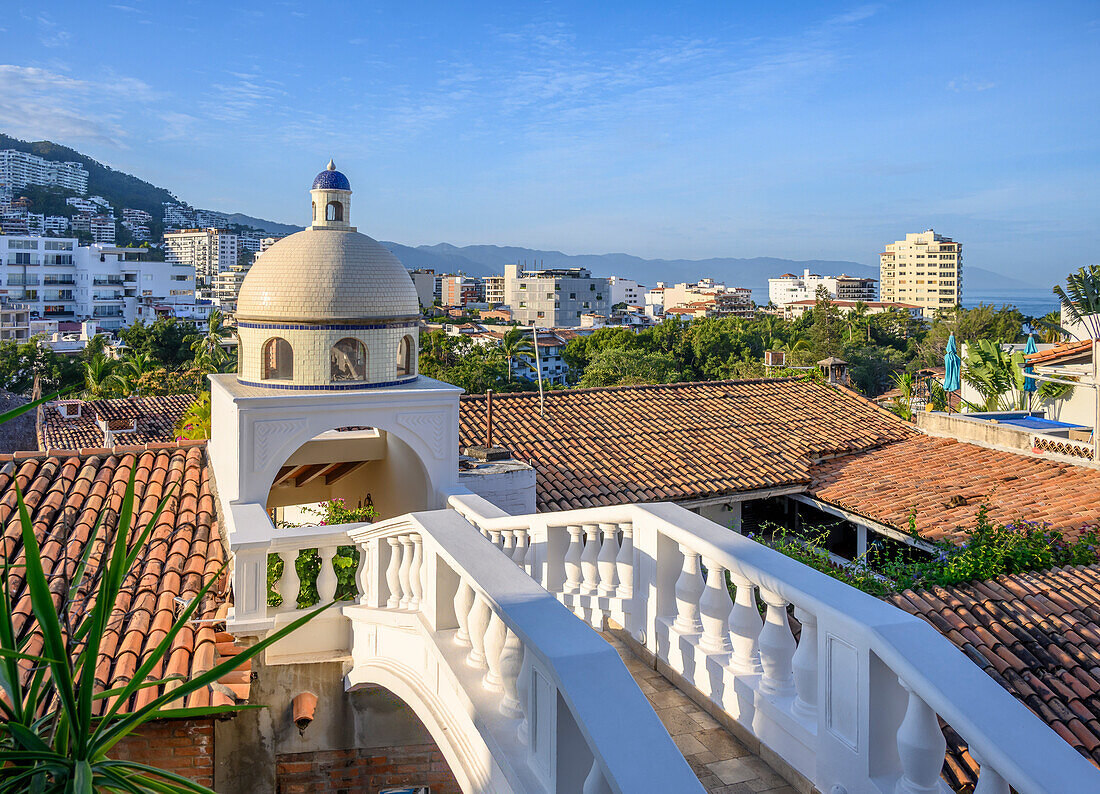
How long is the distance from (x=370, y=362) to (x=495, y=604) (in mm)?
6176

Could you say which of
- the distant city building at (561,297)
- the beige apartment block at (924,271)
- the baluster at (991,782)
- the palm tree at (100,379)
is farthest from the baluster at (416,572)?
the beige apartment block at (924,271)

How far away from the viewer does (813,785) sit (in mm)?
3697

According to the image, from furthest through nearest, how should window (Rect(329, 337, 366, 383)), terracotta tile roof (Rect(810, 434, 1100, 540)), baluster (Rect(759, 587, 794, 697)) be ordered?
terracotta tile roof (Rect(810, 434, 1100, 540)) → window (Rect(329, 337, 366, 383)) → baluster (Rect(759, 587, 794, 697))

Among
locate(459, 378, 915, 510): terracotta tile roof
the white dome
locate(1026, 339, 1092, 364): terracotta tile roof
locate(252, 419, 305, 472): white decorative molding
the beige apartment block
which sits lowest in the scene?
locate(459, 378, 915, 510): terracotta tile roof

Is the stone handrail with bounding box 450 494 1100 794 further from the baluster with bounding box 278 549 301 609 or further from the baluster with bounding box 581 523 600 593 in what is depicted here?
the baluster with bounding box 278 549 301 609

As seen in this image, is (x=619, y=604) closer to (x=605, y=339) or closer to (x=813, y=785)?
(x=813, y=785)

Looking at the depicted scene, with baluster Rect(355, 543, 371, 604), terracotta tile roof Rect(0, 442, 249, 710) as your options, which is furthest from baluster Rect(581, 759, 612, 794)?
baluster Rect(355, 543, 371, 604)

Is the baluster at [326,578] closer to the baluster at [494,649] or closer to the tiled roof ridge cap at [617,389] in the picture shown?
the baluster at [494,649]

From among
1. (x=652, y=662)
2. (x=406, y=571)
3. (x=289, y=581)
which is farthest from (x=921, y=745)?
(x=289, y=581)

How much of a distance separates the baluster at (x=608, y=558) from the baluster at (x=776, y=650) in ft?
5.39

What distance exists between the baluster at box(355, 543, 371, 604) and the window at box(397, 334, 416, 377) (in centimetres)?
329

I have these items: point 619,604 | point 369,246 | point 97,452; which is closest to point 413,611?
point 619,604

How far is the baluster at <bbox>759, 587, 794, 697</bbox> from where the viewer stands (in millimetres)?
4004

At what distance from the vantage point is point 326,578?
7.36 meters
